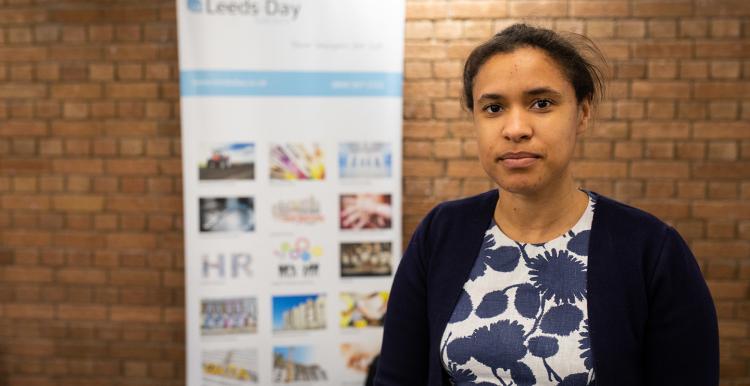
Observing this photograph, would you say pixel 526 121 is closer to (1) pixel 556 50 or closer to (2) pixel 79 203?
(1) pixel 556 50

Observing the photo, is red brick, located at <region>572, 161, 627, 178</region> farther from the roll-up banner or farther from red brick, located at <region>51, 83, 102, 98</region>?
red brick, located at <region>51, 83, 102, 98</region>

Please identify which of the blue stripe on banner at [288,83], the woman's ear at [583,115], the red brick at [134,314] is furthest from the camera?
the red brick at [134,314]

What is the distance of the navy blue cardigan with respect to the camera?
1.04 m

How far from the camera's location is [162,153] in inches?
122

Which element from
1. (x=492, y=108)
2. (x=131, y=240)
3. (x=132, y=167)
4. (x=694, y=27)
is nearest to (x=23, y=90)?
A: (x=132, y=167)

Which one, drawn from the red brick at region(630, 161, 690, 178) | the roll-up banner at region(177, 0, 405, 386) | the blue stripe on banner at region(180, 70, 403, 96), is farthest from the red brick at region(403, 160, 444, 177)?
the red brick at region(630, 161, 690, 178)

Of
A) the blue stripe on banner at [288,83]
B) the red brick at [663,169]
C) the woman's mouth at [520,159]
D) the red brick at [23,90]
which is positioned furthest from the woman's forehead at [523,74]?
the red brick at [23,90]

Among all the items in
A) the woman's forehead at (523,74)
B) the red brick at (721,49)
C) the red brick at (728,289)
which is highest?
the red brick at (721,49)

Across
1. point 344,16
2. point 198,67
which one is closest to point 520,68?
point 344,16

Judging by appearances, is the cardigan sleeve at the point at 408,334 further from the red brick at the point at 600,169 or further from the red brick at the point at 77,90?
the red brick at the point at 77,90

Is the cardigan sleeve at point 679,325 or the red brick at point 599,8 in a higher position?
the red brick at point 599,8

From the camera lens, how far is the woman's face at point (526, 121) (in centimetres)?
109

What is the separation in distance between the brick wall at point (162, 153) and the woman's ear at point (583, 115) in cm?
186

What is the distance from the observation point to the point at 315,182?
2.77 metres
